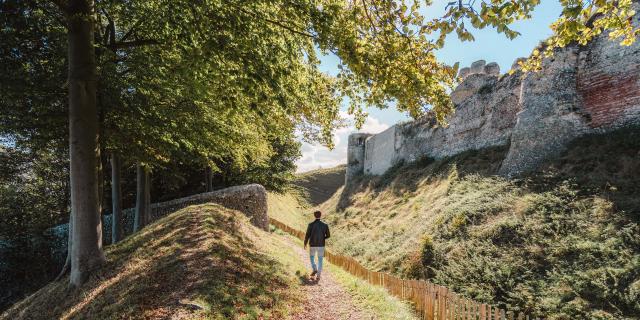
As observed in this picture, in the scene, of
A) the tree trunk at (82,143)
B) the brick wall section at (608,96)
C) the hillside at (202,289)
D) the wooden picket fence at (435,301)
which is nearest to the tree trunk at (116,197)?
the hillside at (202,289)

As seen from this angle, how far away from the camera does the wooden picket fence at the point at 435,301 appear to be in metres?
7.04

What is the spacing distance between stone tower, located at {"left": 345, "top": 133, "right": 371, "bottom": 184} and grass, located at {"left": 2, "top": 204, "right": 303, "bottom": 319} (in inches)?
1228

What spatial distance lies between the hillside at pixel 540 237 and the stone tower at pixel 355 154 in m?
22.6

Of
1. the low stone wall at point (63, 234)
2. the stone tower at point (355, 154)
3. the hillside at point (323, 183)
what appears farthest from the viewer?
the hillside at point (323, 183)

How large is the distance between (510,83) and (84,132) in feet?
69.1

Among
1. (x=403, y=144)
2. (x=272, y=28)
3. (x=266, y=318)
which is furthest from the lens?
(x=403, y=144)

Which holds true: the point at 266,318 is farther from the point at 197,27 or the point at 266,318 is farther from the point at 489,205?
the point at 489,205

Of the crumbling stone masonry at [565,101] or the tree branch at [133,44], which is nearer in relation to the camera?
the tree branch at [133,44]

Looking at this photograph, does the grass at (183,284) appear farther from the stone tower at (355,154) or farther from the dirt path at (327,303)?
the stone tower at (355,154)

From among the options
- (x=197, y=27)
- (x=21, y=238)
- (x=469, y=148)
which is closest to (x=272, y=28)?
(x=197, y=27)

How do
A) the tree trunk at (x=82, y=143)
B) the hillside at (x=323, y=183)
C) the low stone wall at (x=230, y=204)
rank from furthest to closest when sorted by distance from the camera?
the hillside at (x=323, y=183), the low stone wall at (x=230, y=204), the tree trunk at (x=82, y=143)

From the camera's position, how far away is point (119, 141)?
36.6 feet

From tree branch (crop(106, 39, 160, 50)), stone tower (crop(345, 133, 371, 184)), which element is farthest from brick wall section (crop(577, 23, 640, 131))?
stone tower (crop(345, 133, 371, 184))

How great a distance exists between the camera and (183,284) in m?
7.05
